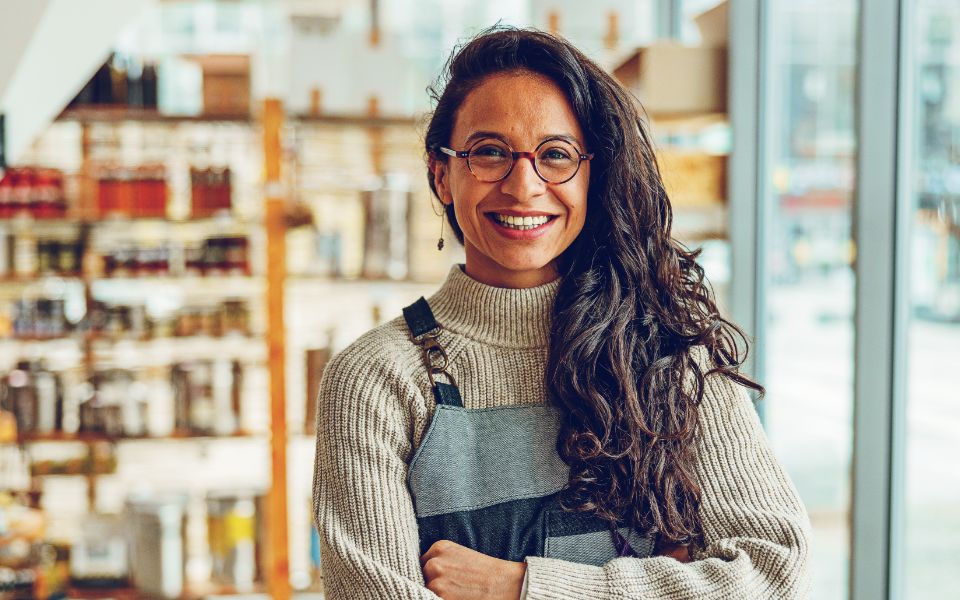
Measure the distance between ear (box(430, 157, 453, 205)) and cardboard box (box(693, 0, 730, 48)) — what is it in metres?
2.41

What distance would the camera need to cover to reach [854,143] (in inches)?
98.7

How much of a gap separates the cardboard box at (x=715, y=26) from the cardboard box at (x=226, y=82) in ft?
5.91

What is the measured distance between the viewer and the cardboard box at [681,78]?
345cm

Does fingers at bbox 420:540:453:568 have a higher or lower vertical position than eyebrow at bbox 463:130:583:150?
lower

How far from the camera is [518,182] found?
4.17ft

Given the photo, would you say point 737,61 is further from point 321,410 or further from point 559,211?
point 321,410

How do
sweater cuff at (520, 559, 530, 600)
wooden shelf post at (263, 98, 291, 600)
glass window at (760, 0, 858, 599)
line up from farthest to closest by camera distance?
wooden shelf post at (263, 98, 291, 600)
glass window at (760, 0, 858, 599)
sweater cuff at (520, 559, 530, 600)

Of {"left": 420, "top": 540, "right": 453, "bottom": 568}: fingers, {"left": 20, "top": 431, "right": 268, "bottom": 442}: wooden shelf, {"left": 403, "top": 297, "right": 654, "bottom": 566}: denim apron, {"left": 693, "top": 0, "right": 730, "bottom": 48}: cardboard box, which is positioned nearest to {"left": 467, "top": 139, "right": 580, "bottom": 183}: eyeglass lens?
{"left": 403, "top": 297, "right": 654, "bottom": 566}: denim apron

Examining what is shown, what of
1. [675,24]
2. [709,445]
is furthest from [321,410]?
[675,24]

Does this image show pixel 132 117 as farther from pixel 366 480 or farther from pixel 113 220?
pixel 366 480

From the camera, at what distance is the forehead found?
1.29 m

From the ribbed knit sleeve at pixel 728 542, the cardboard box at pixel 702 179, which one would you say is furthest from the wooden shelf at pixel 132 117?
the ribbed knit sleeve at pixel 728 542

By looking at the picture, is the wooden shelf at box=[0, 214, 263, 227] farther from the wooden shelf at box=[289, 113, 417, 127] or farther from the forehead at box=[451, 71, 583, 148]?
the forehead at box=[451, 71, 583, 148]

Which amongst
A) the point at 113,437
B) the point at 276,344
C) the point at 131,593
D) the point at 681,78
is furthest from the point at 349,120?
the point at 131,593
